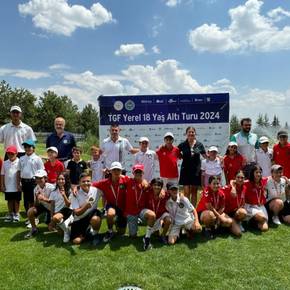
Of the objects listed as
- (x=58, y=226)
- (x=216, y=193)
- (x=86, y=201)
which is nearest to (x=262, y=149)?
(x=216, y=193)

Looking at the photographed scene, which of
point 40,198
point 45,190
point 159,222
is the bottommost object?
point 159,222

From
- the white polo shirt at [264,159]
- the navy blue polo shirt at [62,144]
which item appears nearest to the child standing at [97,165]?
the navy blue polo shirt at [62,144]

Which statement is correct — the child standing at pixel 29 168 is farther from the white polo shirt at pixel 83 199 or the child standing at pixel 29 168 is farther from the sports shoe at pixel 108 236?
the sports shoe at pixel 108 236

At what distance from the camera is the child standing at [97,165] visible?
8.85 metres

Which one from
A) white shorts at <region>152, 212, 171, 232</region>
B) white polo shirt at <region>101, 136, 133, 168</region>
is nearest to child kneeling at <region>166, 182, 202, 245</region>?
white shorts at <region>152, 212, 171, 232</region>

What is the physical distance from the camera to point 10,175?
826 centimetres

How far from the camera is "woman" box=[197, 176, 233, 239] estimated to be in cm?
719

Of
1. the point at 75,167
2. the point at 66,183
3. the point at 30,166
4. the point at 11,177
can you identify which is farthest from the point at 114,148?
the point at 11,177

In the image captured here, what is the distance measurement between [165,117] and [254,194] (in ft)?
16.9

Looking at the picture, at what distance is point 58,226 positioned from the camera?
287 inches

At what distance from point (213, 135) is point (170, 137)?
414cm

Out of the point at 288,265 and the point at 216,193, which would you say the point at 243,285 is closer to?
the point at 288,265

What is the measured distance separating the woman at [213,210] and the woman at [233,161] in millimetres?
1095

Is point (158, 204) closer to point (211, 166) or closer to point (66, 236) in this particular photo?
point (66, 236)
